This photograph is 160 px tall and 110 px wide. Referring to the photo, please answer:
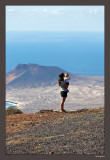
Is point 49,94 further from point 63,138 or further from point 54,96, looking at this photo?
point 63,138

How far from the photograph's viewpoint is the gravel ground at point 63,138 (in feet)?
34.9

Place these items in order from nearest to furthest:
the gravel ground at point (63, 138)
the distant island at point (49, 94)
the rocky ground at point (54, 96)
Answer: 1. the gravel ground at point (63, 138)
2. the rocky ground at point (54, 96)
3. the distant island at point (49, 94)

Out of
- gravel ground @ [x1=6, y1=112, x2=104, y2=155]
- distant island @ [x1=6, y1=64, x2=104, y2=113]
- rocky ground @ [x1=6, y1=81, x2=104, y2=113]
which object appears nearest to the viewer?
gravel ground @ [x1=6, y1=112, x2=104, y2=155]

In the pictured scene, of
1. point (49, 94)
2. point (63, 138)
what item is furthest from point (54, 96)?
point (63, 138)

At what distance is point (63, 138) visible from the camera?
12305 mm

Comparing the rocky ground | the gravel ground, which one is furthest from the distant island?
the gravel ground

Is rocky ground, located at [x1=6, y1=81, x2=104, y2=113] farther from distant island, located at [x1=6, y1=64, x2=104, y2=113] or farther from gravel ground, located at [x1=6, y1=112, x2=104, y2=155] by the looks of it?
gravel ground, located at [x1=6, y1=112, x2=104, y2=155]

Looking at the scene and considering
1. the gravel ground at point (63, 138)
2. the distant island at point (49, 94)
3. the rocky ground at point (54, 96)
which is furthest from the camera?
the distant island at point (49, 94)

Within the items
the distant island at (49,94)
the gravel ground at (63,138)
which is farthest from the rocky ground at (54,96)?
the gravel ground at (63,138)

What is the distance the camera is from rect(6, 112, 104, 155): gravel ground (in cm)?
1064

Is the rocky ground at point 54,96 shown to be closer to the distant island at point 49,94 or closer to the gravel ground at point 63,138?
the distant island at point 49,94

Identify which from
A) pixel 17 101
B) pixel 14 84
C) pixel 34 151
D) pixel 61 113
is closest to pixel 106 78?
pixel 34 151

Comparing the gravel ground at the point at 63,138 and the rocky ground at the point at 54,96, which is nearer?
the gravel ground at the point at 63,138

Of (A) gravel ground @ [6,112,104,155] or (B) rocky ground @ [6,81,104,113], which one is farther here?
(B) rocky ground @ [6,81,104,113]
